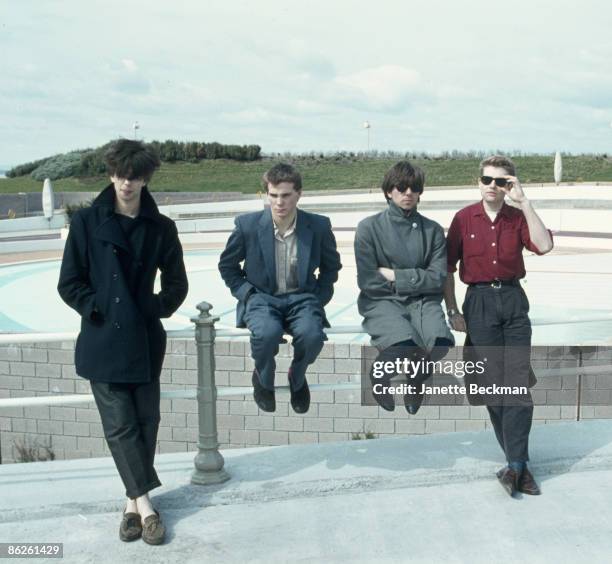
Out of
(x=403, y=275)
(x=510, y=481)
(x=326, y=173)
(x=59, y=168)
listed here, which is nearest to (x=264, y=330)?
(x=403, y=275)

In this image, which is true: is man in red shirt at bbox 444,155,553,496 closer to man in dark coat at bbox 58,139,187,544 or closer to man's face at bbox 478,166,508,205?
man's face at bbox 478,166,508,205

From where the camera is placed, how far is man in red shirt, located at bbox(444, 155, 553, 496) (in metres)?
4.23

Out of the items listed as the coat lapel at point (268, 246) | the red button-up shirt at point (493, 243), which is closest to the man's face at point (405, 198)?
the red button-up shirt at point (493, 243)

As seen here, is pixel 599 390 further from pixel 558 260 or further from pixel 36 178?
pixel 36 178

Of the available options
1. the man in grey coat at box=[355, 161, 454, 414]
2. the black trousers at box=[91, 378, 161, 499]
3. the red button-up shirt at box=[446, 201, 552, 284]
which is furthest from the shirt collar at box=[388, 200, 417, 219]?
the black trousers at box=[91, 378, 161, 499]

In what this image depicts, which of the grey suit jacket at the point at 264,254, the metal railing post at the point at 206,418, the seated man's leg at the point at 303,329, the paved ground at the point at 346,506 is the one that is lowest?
the paved ground at the point at 346,506

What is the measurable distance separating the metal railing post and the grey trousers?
0.30 m

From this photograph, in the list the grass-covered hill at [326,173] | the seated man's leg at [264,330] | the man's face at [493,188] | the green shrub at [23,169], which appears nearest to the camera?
the seated man's leg at [264,330]

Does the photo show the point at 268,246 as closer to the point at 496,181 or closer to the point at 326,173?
the point at 496,181

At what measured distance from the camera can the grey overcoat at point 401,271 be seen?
417 cm

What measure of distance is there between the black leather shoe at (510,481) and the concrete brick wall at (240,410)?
3.72m

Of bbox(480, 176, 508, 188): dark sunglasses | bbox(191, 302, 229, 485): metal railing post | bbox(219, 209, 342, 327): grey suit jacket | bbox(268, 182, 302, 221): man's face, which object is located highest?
bbox(480, 176, 508, 188): dark sunglasses

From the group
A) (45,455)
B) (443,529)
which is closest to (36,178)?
(45,455)

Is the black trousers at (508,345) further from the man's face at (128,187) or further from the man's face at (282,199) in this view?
the man's face at (128,187)
